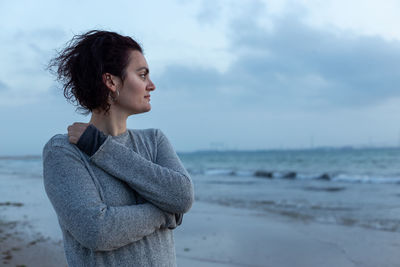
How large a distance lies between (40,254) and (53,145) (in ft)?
14.9

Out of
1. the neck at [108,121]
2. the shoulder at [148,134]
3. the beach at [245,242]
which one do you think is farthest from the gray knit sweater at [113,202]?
the beach at [245,242]

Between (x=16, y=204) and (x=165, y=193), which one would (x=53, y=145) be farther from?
(x=16, y=204)

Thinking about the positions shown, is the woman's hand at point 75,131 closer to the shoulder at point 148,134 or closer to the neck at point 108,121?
the neck at point 108,121

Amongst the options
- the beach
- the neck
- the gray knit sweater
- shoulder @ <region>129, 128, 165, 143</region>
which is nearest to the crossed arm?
the gray knit sweater

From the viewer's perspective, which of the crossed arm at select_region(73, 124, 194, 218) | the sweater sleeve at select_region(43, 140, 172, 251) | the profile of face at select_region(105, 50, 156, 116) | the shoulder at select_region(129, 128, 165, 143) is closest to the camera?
the sweater sleeve at select_region(43, 140, 172, 251)

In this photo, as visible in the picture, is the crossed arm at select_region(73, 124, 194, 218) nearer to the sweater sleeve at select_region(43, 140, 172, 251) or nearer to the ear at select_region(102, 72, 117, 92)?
the sweater sleeve at select_region(43, 140, 172, 251)

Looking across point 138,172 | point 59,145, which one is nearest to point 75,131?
point 59,145

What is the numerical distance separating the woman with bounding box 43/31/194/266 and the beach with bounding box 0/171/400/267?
3860 millimetres

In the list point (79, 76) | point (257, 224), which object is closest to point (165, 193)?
point (79, 76)

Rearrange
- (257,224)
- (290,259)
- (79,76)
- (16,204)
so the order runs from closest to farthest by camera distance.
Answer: (79,76) < (290,259) < (257,224) < (16,204)

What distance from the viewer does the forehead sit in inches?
62.9

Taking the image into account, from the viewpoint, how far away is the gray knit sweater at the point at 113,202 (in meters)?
1.36

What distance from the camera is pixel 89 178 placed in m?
1.43

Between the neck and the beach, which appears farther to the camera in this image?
the beach
